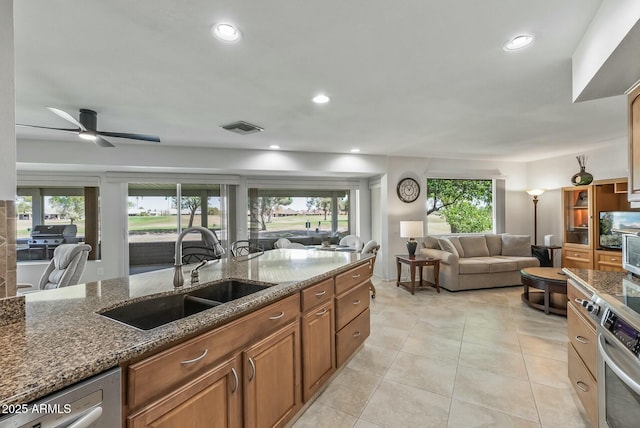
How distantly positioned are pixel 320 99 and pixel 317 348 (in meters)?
2.15

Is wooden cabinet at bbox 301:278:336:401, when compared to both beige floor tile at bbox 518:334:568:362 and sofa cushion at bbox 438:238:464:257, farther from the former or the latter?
sofa cushion at bbox 438:238:464:257

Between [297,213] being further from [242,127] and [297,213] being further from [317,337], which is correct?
[317,337]

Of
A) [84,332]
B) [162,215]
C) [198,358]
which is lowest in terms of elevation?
[198,358]

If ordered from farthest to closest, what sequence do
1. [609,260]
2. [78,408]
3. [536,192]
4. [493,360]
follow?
[536,192]
[609,260]
[493,360]
[78,408]

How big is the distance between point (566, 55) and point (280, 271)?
2.48 metres

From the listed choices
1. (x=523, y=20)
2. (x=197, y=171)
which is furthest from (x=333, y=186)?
(x=523, y=20)

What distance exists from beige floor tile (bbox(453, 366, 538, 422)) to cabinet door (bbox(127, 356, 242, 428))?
5.40ft

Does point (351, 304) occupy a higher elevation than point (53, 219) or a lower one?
lower

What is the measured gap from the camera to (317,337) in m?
2.02

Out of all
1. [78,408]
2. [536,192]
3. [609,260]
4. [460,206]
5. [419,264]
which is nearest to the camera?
[78,408]

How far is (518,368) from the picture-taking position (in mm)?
2482

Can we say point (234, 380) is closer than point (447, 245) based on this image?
Yes

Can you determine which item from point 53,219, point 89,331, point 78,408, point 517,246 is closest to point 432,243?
point 517,246

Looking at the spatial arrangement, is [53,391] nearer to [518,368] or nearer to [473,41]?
[473,41]
